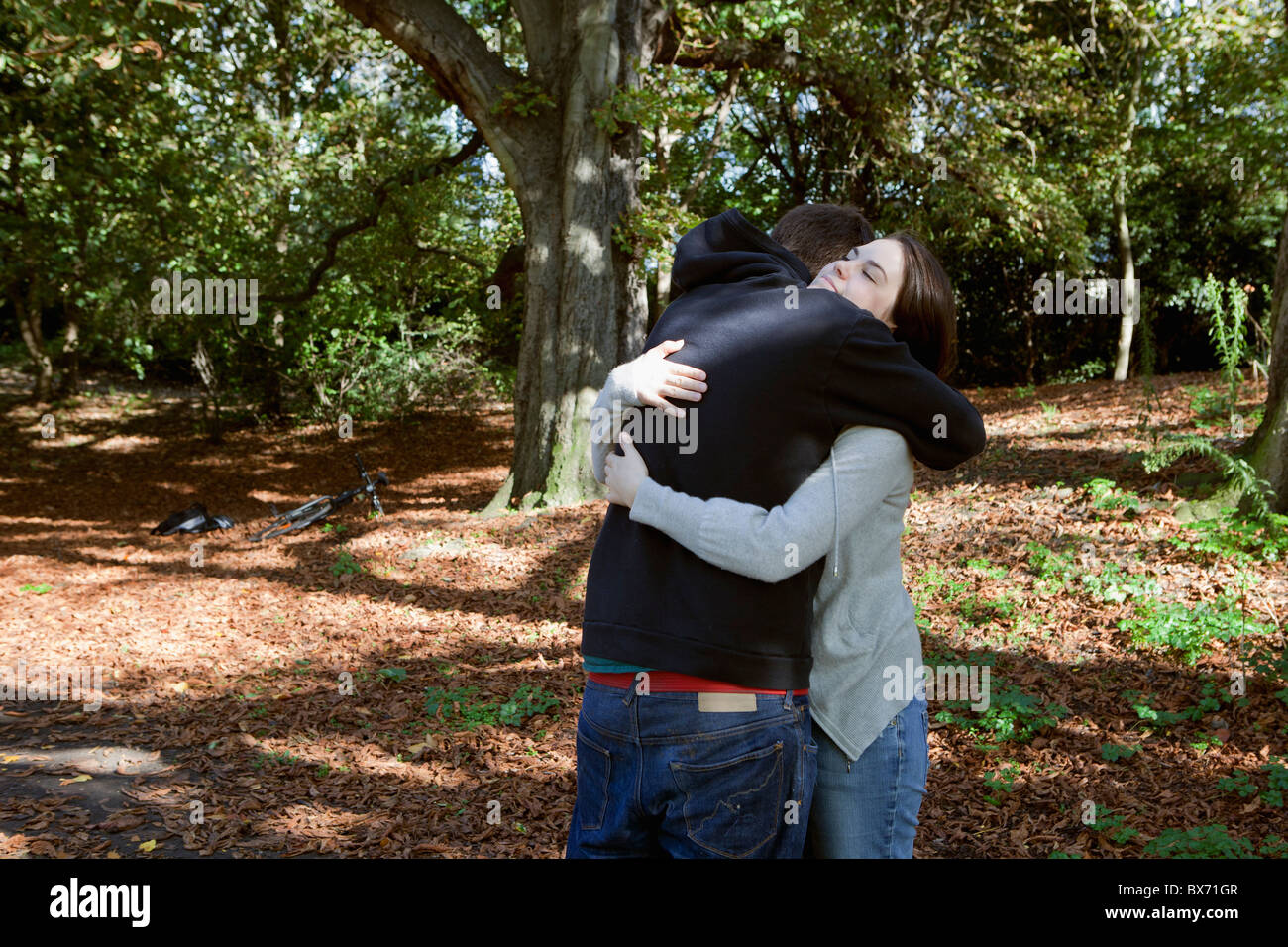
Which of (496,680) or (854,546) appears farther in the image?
(496,680)

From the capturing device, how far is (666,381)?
161 cm

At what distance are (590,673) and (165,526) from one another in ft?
35.5

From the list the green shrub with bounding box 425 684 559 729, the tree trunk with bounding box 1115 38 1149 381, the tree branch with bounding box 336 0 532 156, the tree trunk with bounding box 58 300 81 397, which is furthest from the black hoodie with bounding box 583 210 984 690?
the tree trunk with bounding box 58 300 81 397

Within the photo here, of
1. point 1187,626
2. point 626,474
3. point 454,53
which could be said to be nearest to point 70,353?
point 454,53

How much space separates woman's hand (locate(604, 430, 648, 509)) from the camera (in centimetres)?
161

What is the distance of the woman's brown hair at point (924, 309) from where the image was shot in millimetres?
1810

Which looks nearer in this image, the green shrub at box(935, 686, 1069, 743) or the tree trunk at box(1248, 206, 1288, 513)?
the green shrub at box(935, 686, 1069, 743)

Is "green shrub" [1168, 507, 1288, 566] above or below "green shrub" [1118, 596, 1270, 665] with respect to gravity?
above

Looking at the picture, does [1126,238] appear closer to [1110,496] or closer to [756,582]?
[1110,496]

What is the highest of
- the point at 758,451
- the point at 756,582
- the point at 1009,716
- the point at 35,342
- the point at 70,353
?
the point at 35,342

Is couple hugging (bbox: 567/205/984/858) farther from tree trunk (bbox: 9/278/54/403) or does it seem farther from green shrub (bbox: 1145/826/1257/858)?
tree trunk (bbox: 9/278/54/403)

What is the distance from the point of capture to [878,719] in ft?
5.65

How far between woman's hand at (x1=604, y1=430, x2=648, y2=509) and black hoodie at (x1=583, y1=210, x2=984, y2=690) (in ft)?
0.11

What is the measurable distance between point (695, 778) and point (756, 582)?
0.33 meters
